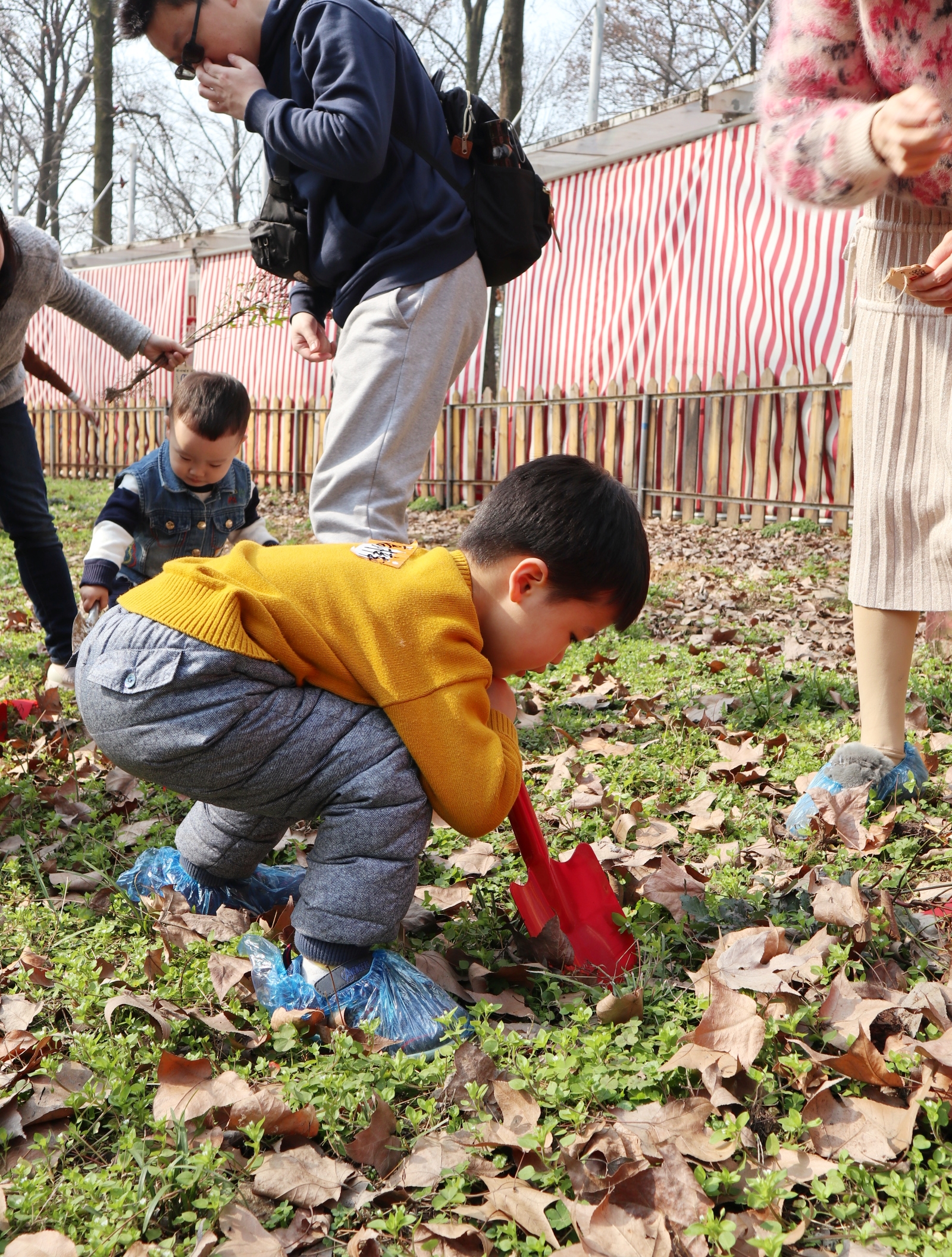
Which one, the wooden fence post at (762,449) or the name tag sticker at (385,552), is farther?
the wooden fence post at (762,449)

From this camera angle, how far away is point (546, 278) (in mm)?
12148

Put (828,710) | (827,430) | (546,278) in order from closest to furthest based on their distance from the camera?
1. (828,710)
2. (827,430)
3. (546,278)

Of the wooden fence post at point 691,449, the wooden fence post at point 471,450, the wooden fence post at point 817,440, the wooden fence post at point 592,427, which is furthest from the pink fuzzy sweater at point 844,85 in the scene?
the wooden fence post at point 471,450

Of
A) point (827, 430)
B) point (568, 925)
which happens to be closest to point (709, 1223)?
point (568, 925)

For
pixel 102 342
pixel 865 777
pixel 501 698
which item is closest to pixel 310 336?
pixel 501 698

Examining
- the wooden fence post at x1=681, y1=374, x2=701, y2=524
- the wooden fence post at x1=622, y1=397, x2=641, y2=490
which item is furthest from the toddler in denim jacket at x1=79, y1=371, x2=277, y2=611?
the wooden fence post at x1=622, y1=397, x2=641, y2=490

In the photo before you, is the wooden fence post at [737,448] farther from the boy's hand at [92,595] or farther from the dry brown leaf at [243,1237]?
the dry brown leaf at [243,1237]

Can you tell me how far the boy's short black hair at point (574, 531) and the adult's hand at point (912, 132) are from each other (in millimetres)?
800

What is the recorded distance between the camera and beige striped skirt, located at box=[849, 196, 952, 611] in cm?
228

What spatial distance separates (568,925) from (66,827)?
1320 millimetres

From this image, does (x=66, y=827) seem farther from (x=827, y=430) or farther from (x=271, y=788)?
(x=827, y=430)

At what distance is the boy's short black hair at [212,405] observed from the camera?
11.7 ft

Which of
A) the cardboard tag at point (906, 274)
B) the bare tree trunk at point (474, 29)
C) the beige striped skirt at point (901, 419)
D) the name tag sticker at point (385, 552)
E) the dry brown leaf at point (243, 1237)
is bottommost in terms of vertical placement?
the dry brown leaf at point (243, 1237)

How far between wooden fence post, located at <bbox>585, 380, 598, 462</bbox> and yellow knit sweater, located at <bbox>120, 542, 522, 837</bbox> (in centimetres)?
910
